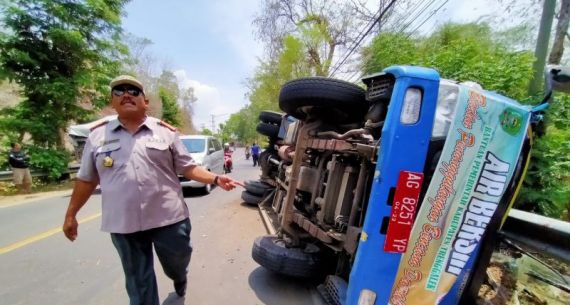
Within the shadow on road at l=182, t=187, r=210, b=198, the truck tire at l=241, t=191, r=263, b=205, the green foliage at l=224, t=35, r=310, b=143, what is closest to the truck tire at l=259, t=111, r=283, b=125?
the truck tire at l=241, t=191, r=263, b=205

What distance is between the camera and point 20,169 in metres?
9.96

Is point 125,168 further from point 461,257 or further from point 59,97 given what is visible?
point 59,97

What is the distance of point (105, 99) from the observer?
12914 millimetres

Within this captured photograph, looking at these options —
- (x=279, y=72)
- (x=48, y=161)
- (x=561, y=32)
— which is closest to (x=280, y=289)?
(x=561, y=32)

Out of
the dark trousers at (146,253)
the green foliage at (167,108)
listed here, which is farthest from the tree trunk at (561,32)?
the green foliage at (167,108)

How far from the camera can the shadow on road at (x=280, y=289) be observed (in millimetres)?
2906

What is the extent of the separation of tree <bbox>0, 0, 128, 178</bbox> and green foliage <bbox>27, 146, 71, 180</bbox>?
41 cm

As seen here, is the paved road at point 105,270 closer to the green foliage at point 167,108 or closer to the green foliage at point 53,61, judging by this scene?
the green foliage at point 53,61

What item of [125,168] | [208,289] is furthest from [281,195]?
[125,168]

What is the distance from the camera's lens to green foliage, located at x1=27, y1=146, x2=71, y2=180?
11.1m

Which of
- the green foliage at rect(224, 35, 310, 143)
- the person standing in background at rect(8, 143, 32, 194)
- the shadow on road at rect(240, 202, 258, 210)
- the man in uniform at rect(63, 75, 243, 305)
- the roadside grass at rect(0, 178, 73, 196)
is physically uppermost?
the green foliage at rect(224, 35, 310, 143)

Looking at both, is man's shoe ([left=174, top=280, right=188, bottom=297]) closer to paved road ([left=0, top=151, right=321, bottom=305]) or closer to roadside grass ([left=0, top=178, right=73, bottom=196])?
paved road ([left=0, top=151, right=321, bottom=305])

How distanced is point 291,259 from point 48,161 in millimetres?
11941

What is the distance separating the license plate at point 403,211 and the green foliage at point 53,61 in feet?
42.8
